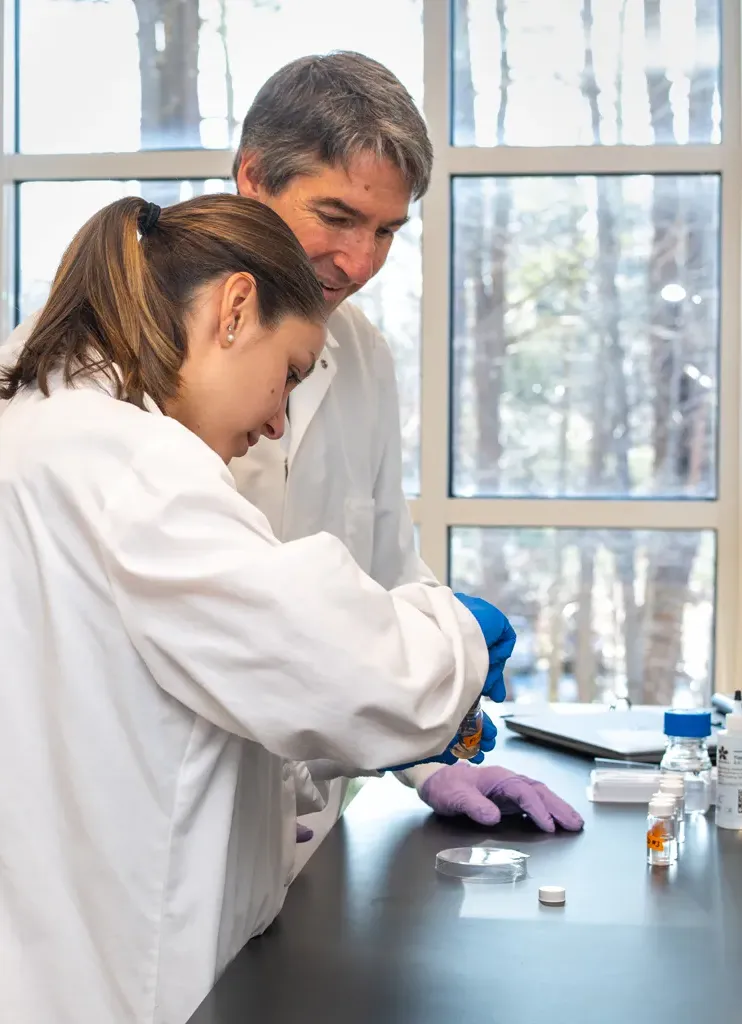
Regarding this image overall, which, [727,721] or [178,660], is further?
[727,721]

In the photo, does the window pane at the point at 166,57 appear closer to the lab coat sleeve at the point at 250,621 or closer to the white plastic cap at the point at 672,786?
the white plastic cap at the point at 672,786

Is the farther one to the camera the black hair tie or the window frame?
the window frame

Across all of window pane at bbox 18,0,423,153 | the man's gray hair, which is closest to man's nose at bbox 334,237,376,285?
the man's gray hair

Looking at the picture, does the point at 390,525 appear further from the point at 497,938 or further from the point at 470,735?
the point at 497,938

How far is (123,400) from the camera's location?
3.45ft

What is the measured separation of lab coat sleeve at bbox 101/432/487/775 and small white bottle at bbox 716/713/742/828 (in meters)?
0.63

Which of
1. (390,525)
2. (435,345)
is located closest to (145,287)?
(390,525)

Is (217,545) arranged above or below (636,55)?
below

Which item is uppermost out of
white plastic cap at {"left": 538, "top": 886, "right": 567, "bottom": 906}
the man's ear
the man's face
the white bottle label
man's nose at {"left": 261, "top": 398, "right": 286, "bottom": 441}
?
the man's ear

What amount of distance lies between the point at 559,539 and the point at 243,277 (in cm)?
250

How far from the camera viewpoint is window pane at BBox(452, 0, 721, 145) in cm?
343

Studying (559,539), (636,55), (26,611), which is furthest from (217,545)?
(636,55)

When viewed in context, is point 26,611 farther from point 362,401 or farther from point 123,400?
point 362,401

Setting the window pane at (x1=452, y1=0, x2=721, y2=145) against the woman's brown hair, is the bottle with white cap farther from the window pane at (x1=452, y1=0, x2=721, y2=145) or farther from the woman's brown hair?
the window pane at (x1=452, y1=0, x2=721, y2=145)
